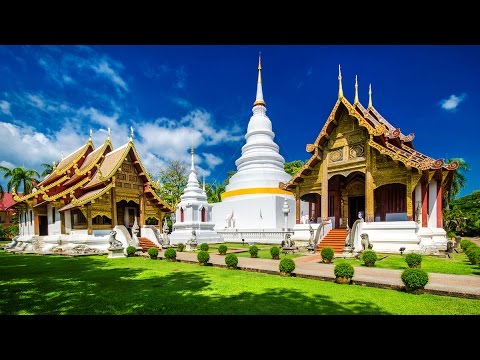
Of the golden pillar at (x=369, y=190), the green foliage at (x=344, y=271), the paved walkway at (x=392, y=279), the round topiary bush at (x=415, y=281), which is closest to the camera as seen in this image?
the round topiary bush at (x=415, y=281)

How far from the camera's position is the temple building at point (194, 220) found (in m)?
25.7

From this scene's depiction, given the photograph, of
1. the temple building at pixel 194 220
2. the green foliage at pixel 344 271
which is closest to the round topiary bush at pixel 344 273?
the green foliage at pixel 344 271

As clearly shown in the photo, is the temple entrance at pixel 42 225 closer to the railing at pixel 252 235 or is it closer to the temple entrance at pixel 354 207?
the railing at pixel 252 235

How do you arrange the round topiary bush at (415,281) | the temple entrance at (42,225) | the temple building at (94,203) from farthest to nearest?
the temple entrance at (42,225) < the temple building at (94,203) < the round topiary bush at (415,281)

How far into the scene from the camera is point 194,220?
87.0ft

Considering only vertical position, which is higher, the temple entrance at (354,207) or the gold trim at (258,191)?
the gold trim at (258,191)

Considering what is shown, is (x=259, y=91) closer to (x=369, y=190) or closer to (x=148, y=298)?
(x=369, y=190)

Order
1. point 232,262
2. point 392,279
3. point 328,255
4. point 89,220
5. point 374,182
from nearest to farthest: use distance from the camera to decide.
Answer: point 392,279
point 232,262
point 328,255
point 374,182
point 89,220

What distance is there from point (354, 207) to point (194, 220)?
564 inches

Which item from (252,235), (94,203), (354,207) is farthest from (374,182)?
(94,203)

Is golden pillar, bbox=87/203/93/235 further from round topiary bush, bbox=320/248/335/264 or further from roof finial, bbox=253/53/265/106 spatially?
roof finial, bbox=253/53/265/106

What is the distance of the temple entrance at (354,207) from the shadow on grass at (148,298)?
11.7 m
